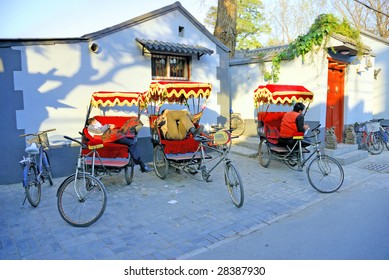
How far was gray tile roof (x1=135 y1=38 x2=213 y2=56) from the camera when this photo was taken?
306 inches

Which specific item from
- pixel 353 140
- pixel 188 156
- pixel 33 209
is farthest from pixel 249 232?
pixel 353 140

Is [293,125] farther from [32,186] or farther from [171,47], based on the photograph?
[32,186]

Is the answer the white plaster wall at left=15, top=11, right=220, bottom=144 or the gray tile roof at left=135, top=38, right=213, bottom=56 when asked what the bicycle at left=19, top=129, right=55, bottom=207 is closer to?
the white plaster wall at left=15, top=11, right=220, bottom=144

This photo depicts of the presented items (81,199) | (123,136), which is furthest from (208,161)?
(81,199)

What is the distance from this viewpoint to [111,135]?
19.9 ft

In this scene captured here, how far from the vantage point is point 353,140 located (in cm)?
1020

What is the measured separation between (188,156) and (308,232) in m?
3.02

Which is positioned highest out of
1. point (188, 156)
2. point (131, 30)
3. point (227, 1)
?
point (227, 1)

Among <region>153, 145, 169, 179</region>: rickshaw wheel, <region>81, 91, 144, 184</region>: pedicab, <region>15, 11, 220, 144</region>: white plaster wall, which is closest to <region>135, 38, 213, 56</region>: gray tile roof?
<region>15, 11, 220, 144</region>: white plaster wall

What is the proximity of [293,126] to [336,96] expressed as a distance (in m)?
4.52

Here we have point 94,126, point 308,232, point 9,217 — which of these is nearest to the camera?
point 308,232

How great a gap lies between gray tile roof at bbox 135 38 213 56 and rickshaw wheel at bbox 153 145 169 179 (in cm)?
266
